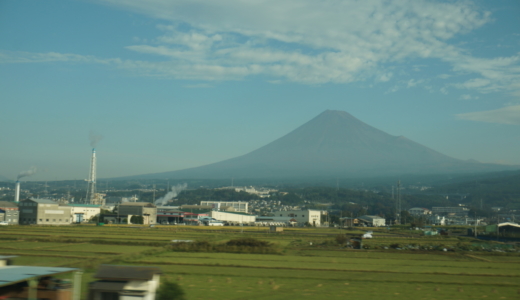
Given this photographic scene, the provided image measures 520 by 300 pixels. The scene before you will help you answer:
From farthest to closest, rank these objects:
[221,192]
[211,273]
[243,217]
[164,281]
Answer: [221,192]
[243,217]
[211,273]
[164,281]

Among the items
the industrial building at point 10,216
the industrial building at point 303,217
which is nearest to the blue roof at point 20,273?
the industrial building at point 10,216

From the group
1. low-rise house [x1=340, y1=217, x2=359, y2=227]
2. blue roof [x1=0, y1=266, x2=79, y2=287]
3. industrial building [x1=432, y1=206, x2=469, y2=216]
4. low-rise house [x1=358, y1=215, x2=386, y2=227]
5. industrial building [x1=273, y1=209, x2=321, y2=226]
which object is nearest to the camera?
blue roof [x1=0, y1=266, x2=79, y2=287]

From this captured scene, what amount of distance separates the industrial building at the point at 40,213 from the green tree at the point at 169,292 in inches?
1351

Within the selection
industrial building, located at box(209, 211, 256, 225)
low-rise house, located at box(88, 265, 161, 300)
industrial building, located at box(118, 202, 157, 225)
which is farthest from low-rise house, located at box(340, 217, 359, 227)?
low-rise house, located at box(88, 265, 161, 300)

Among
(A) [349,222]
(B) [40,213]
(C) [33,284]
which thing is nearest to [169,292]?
(C) [33,284]

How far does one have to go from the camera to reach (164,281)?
32.9ft

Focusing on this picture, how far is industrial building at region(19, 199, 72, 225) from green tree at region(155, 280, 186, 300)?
3432cm

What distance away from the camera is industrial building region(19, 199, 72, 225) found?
39.6m

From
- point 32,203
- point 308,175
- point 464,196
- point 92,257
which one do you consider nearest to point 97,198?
point 32,203

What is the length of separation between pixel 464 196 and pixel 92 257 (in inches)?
4517

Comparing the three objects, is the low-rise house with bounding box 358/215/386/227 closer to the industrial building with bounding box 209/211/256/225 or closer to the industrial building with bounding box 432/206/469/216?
the industrial building with bounding box 209/211/256/225

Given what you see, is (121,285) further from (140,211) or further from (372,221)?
(372,221)

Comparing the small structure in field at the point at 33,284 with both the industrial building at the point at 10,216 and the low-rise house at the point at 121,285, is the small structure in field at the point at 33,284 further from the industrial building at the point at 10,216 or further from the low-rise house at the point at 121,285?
Answer: the industrial building at the point at 10,216

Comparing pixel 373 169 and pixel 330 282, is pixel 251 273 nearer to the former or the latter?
pixel 330 282
